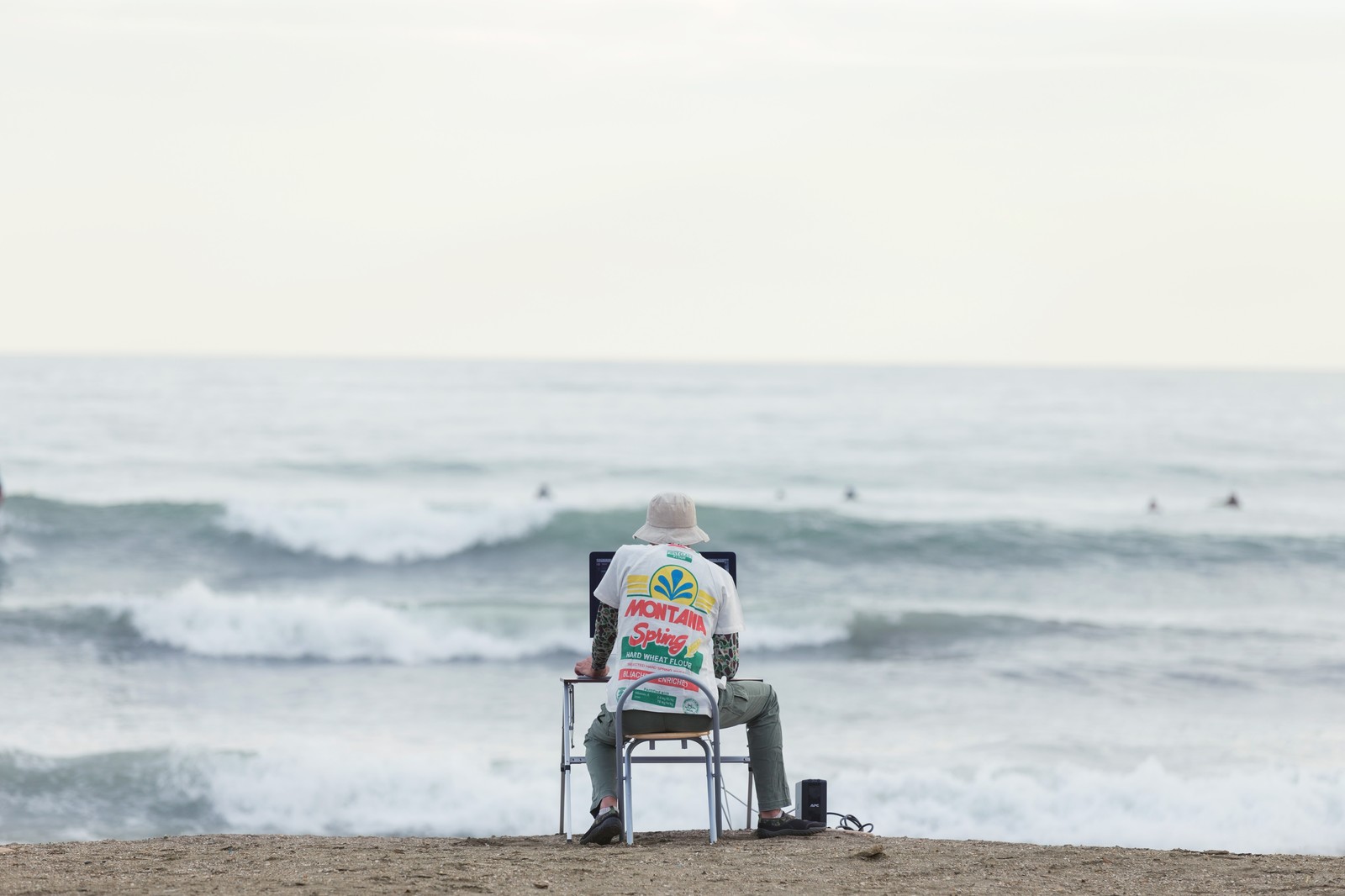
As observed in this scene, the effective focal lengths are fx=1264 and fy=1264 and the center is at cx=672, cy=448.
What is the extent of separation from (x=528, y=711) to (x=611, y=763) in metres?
5.16

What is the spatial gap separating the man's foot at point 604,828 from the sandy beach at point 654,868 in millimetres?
47

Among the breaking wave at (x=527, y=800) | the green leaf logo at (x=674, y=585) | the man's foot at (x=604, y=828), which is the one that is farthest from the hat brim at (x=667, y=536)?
the breaking wave at (x=527, y=800)

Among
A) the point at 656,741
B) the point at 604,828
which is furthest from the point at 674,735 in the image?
the point at 604,828

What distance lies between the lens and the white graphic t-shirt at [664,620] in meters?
4.36

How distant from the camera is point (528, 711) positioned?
9.55 meters

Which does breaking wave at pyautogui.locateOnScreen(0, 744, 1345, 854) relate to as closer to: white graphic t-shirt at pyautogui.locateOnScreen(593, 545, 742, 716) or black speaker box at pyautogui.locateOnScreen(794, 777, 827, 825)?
black speaker box at pyautogui.locateOnScreen(794, 777, 827, 825)

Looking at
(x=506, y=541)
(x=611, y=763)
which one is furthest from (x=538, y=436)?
(x=611, y=763)

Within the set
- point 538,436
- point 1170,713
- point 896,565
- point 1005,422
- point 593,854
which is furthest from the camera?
point 1005,422

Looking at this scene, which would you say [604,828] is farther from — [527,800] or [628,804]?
[527,800]

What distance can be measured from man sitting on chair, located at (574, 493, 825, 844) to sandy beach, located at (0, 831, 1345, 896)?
37cm

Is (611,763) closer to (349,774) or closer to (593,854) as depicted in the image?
(593,854)

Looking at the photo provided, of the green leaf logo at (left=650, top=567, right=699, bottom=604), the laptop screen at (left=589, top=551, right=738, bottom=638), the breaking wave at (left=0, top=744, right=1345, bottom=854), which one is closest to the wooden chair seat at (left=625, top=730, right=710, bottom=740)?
the green leaf logo at (left=650, top=567, right=699, bottom=604)

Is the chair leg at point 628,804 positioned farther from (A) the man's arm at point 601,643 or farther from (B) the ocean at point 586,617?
(B) the ocean at point 586,617

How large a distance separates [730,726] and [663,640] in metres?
0.45
